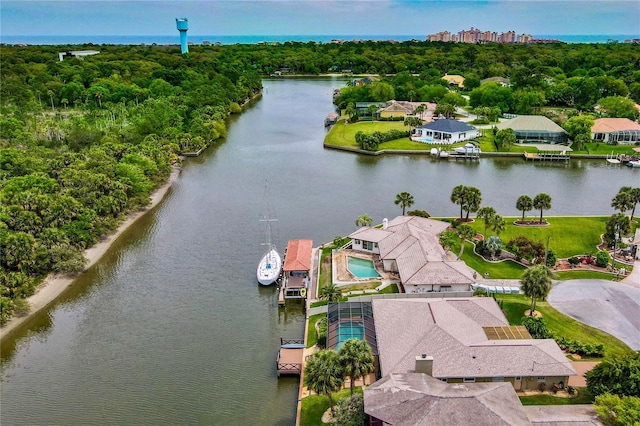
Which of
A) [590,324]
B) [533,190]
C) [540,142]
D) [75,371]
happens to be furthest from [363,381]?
[540,142]

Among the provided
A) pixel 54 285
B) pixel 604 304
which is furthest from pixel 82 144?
pixel 604 304

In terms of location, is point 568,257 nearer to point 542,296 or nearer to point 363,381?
point 542,296

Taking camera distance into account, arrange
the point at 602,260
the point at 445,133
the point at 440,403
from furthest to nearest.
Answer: the point at 445,133 → the point at 602,260 → the point at 440,403

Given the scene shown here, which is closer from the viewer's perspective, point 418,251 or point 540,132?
point 418,251

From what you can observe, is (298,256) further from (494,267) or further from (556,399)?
(556,399)

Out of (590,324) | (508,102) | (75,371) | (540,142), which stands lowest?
(75,371)

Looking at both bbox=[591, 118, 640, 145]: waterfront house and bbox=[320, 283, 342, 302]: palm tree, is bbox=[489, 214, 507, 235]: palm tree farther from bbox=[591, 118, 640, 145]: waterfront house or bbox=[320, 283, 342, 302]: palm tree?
bbox=[591, 118, 640, 145]: waterfront house

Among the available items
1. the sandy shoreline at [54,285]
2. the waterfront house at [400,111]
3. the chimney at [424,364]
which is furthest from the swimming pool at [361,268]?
the waterfront house at [400,111]

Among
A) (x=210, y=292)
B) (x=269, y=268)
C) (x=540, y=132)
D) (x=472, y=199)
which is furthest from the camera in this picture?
(x=540, y=132)
